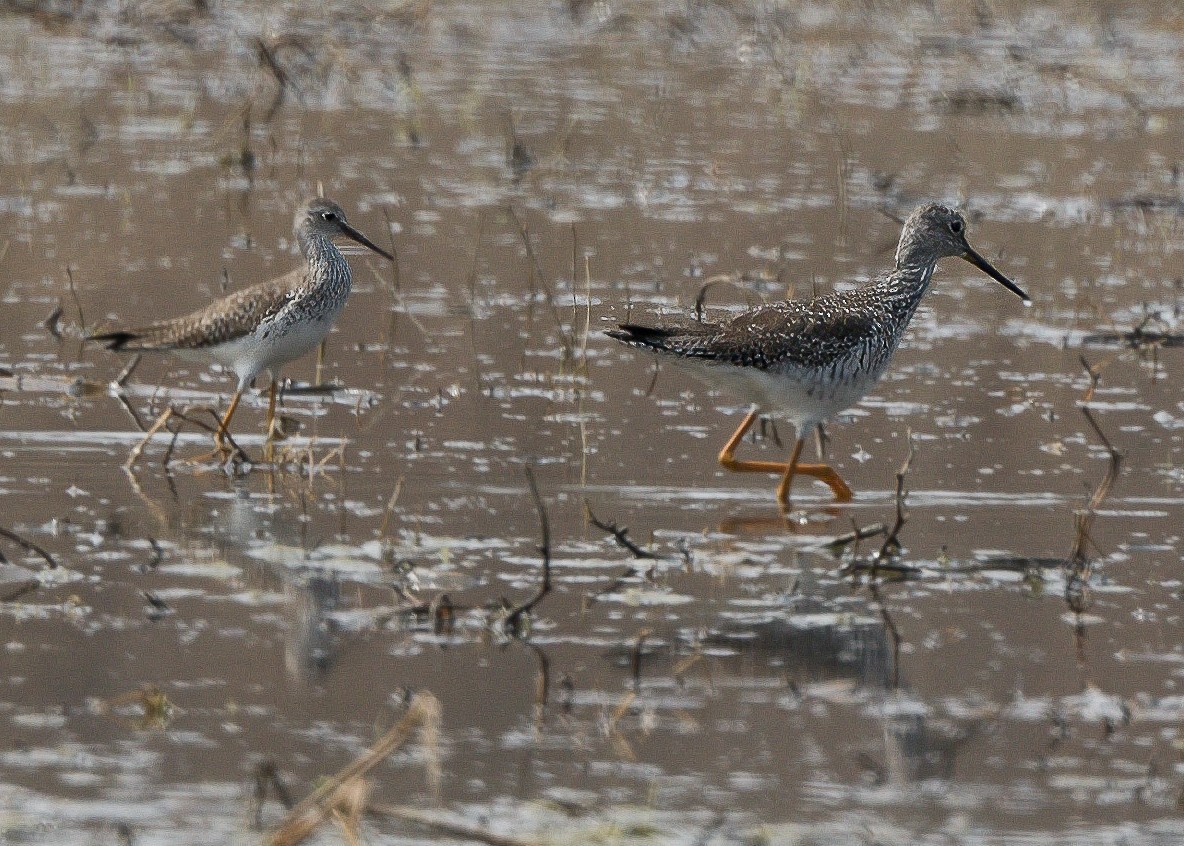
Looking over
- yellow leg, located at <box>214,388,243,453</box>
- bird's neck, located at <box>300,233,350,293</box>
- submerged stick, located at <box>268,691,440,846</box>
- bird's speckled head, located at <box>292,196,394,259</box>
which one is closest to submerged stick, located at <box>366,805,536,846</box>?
submerged stick, located at <box>268,691,440,846</box>

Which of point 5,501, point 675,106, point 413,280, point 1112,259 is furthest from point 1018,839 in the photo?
point 675,106

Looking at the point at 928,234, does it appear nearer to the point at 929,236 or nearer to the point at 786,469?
the point at 929,236

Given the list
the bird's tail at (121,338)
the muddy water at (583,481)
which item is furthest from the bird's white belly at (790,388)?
the bird's tail at (121,338)

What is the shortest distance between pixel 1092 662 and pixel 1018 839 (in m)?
1.43

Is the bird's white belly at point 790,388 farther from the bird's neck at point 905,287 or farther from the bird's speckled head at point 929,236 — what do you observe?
the bird's speckled head at point 929,236

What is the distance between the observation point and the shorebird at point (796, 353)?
831cm

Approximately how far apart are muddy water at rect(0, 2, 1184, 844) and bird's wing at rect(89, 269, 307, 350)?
350 mm

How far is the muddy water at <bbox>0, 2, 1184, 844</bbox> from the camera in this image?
17.7 ft

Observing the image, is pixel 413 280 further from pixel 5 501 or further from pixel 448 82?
pixel 448 82

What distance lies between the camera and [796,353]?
8.39 m

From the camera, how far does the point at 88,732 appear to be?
216 inches

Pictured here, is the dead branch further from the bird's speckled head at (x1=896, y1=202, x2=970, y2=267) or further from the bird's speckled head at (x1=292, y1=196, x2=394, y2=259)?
the bird's speckled head at (x1=292, y1=196, x2=394, y2=259)

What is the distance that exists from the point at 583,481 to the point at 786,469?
920 mm

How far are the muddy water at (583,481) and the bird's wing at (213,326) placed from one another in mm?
350
